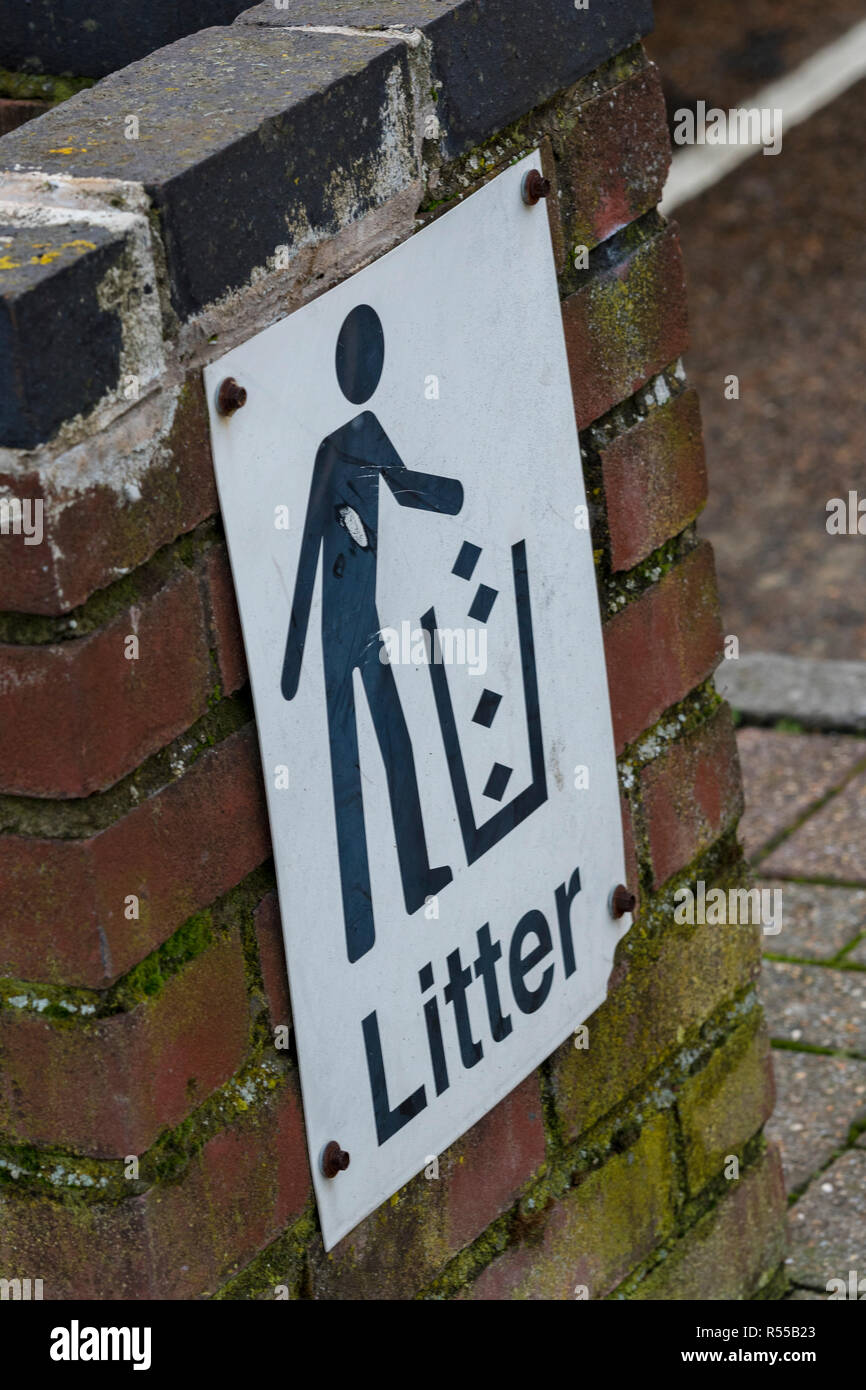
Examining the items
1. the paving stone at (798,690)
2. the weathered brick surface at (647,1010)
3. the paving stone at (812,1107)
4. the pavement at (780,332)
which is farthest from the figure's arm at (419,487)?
the pavement at (780,332)

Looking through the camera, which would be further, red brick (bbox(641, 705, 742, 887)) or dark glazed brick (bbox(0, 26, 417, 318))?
red brick (bbox(641, 705, 742, 887))

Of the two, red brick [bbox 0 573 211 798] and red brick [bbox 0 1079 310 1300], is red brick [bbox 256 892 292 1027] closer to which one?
red brick [bbox 0 1079 310 1300]

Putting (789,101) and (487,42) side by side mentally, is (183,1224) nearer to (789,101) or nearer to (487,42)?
(487,42)

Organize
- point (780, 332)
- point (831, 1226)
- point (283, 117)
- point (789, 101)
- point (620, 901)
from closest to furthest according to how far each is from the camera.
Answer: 1. point (283, 117)
2. point (620, 901)
3. point (831, 1226)
4. point (780, 332)
5. point (789, 101)

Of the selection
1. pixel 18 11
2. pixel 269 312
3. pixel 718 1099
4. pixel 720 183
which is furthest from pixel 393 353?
pixel 720 183

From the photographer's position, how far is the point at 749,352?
709cm

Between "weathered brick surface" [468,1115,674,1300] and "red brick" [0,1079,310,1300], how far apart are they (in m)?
0.41

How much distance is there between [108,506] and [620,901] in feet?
3.06

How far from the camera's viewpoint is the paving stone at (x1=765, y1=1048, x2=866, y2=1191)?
9.98 ft

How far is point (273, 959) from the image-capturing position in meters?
1.84
